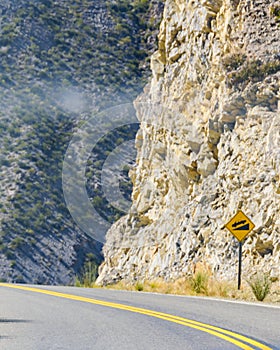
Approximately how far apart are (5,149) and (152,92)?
70.0 ft

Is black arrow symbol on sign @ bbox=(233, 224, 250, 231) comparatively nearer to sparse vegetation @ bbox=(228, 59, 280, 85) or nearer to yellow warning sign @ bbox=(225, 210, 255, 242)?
yellow warning sign @ bbox=(225, 210, 255, 242)

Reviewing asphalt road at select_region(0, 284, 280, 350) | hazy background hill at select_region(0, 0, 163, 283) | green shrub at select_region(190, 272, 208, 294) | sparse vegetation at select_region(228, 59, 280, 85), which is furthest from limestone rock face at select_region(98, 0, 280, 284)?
hazy background hill at select_region(0, 0, 163, 283)

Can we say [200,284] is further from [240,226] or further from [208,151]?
[208,151]

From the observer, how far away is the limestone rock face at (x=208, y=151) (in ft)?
77.3

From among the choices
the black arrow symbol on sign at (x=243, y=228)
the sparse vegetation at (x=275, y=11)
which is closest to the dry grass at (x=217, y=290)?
the black arrow symbol on sign at (x=243, y=228)

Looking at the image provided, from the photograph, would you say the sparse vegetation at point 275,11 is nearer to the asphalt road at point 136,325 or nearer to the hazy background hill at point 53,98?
the asphalt road at point 136,325

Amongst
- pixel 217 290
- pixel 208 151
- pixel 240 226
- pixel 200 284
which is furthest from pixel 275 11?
pixel 217 290

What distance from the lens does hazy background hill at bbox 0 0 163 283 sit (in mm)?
46344

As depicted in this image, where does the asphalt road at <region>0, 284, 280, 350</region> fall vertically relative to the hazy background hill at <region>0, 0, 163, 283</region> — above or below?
below

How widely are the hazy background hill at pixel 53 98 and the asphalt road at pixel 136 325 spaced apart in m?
30.1

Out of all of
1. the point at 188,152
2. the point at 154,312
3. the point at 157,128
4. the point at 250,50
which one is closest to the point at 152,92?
the point at 157,128

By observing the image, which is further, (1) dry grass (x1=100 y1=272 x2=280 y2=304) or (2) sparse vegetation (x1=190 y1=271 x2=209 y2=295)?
(2) sparse vegetation (x1=190 y1=271 x2=209 y2=295)

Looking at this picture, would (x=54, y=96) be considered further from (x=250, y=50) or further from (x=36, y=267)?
(x=250, y=50)

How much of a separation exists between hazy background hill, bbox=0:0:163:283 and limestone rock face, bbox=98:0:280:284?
495 inches
